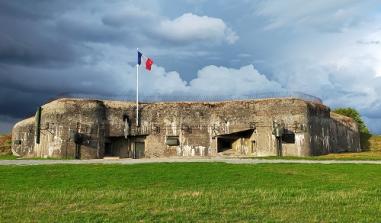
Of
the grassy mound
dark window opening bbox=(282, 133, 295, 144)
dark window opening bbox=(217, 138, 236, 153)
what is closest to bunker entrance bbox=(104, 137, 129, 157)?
dark window opening bbox=(217, 138, 236, 153)

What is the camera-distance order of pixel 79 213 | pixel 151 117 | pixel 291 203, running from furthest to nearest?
pixel 151 117 → pixel 291 203 → pixel 79 213

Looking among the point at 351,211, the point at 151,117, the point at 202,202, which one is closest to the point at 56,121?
the point at 151,117

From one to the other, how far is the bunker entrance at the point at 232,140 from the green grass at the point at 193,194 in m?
20.2

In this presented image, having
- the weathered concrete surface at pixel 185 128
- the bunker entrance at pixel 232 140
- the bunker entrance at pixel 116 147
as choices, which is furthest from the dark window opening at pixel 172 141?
the bunker entrance at pixel 116 147

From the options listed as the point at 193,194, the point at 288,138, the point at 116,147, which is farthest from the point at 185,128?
the point at 193,194

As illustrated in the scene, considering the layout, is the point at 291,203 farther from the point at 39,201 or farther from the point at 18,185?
the point at 18,185

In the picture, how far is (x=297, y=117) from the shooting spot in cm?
4712

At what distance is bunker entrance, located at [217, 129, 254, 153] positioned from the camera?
49156 mm

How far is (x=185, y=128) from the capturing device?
163 feet

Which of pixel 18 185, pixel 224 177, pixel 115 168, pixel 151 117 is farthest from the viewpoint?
pixel 151 117

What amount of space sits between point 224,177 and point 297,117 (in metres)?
25.3

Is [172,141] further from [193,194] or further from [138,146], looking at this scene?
[193,194]

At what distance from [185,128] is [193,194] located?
32403 mm

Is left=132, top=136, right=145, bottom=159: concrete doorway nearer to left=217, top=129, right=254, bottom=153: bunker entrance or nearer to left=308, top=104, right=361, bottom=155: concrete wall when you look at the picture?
left=217, top=129, right=254, bottom=153: bunker entrance
